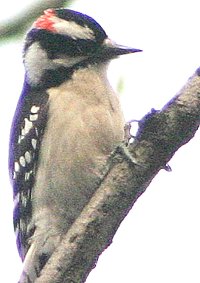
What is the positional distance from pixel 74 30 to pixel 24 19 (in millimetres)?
1892

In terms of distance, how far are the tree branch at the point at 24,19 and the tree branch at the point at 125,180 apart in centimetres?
58

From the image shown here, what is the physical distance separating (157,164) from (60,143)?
4.32ft

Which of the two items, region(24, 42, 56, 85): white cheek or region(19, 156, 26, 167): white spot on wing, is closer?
region(19, 156, 26, 167): white spot on wing

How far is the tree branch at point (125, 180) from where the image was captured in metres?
2.56

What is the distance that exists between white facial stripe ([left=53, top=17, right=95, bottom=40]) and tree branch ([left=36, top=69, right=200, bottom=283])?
154 cm

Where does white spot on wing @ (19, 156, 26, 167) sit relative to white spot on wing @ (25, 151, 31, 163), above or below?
below

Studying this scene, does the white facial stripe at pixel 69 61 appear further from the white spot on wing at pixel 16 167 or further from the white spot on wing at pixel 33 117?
the white spot on wing at pixel 16 167

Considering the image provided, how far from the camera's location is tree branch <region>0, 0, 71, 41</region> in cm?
231

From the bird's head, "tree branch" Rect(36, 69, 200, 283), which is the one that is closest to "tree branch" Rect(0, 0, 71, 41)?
"tree branch" Rect(36, 69, 200, 283)

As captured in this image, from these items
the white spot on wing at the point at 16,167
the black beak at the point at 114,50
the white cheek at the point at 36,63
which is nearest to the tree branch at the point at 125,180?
the white spot on wing at the point at 16,167

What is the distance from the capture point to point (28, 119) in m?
4.14

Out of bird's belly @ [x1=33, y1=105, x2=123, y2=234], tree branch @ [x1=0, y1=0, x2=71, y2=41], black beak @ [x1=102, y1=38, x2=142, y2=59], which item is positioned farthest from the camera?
black beak @ [x1=102, y1=38, x2=142, y2=59]

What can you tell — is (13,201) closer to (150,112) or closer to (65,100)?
(65,100)

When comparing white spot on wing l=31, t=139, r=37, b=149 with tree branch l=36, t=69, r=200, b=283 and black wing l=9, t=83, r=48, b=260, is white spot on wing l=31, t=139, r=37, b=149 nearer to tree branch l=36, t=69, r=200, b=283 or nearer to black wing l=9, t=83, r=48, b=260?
black wing l=9, t=83, r=48, b=260
